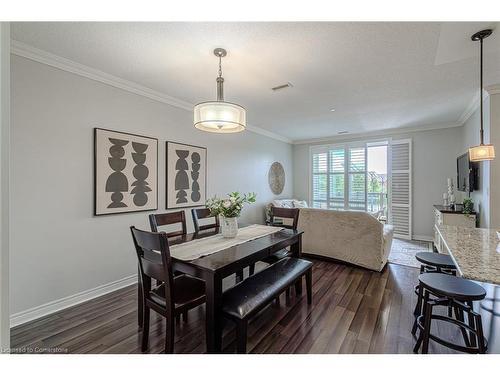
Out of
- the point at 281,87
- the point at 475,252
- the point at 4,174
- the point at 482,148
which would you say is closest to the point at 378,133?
the point at 281,87

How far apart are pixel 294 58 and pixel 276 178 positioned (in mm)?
3971

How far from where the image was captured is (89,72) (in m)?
2.52

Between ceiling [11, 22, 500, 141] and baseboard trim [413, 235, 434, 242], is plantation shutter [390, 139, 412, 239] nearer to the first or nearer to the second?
baseboard trim [413, 235, 434, 242]

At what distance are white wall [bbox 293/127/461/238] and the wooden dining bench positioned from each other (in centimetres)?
428

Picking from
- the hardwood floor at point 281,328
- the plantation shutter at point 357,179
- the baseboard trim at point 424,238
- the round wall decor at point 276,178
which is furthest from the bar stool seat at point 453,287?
the plantation shutter at point 357,179

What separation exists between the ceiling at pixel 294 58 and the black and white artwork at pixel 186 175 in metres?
0.80

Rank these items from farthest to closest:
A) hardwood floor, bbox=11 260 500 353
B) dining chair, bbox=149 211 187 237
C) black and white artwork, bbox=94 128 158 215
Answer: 1. black and white artwork, bbox=94 128 158 215
2. dining chair, bbox=149 211 187 237
3. hardwood floor, bbox=11 260 500 353

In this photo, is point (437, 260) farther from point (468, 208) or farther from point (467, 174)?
point (467, 174)

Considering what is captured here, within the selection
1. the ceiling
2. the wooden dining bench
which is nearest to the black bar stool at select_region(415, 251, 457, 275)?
the wooden dining bench

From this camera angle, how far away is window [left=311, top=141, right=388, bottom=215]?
18.8 ft

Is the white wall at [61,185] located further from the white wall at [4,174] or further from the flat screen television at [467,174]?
the flat screen television at [467,174]

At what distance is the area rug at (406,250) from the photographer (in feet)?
12.2
